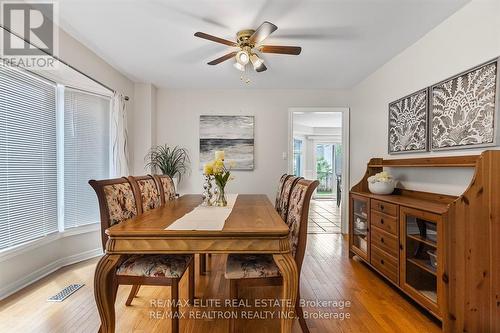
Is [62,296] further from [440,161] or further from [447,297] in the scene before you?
[440,161]

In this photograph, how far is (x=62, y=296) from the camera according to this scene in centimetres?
219

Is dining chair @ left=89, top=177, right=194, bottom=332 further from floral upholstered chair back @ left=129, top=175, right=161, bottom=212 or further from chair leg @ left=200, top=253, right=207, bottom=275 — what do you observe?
chair leg @ left=200, top=253, right=207, bottom=275

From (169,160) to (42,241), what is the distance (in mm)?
2004

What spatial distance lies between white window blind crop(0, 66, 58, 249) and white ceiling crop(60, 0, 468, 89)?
0.71 m

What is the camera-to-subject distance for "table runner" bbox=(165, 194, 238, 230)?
57.4 inches

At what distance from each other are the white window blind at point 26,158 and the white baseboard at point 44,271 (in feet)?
1.15

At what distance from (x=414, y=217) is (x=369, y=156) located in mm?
1725

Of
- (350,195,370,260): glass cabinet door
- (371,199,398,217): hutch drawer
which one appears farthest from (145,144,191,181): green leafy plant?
(371,199,398,217): hutch drawer

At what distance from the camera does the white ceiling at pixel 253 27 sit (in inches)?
82.0

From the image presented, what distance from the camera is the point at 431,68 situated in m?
2.47

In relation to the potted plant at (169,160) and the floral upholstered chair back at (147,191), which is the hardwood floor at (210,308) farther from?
the potted plant at (169,160)

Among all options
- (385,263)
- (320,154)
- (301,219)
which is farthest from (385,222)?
(320,154)

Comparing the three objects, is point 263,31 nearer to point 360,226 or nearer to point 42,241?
point 360,226

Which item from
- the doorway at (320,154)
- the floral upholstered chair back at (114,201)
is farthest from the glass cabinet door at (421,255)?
the doorway at (320,154)
